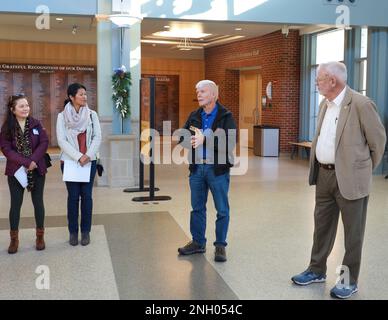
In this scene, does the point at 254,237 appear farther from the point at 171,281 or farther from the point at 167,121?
the point at 167,121

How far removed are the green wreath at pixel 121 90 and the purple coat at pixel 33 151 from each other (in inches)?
137

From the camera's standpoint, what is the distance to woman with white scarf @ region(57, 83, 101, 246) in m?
4.75

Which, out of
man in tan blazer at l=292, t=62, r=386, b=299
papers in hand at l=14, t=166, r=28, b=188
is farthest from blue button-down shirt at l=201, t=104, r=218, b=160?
papers in hand at l=14, t=166, r=28, b=188

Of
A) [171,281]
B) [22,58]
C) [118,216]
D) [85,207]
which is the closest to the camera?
[171,281]

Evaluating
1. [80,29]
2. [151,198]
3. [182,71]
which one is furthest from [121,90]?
[182,71]

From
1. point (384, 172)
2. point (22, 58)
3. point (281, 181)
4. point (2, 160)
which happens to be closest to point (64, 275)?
point (281, 181)

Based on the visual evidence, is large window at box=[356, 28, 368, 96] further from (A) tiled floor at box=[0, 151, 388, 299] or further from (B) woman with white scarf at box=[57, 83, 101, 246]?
(B) woman with white scarf at box=[57, 83, 101, 246]

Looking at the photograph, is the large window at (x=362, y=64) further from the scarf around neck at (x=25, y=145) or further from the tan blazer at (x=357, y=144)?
the scarf around neck at (x=25, y=145)

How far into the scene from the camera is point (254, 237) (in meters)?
5.22

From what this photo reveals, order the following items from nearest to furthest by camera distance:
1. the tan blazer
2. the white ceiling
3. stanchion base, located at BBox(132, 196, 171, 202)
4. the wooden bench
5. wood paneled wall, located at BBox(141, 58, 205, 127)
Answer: the tan blazer, stanchion base, located at BBox(132, 196, 171, 202), the white ceiling, the wooden bench, wood paneled wall, located at BBox(141, 58, 205, 127)

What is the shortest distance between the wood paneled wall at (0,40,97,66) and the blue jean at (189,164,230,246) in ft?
30.3

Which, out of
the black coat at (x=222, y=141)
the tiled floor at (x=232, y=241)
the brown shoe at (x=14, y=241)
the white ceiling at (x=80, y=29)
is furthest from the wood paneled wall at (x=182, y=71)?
the black coat at (x=222, y=141)

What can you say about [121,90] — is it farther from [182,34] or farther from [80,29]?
[182,34]

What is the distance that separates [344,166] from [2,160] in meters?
9.88
